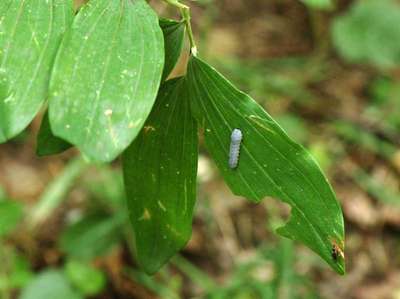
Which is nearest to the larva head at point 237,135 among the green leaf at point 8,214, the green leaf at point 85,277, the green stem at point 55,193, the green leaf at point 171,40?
the green leaf at point 171,40

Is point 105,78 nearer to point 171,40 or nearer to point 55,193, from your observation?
point 171,40

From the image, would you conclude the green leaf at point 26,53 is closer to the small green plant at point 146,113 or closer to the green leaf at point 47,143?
the small green plant at point 146,113

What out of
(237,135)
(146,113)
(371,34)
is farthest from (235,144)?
(371,34)

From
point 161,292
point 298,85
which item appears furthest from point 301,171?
point 298,85

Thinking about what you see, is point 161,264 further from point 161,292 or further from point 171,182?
point 161,292

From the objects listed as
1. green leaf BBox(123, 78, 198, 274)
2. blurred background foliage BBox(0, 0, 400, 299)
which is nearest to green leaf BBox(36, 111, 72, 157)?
green leaf BBox(123, 78, 198, 274)

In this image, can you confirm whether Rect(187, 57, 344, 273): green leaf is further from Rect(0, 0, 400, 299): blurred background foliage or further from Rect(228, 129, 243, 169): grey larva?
Rect(0, 0, 400, 299): blurred background foliage
